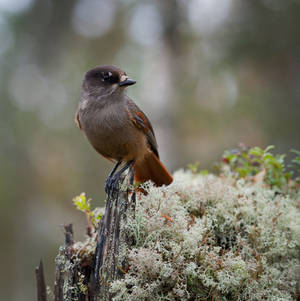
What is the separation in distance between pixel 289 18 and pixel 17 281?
952cm

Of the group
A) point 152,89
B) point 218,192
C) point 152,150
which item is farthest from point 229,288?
point 152,89

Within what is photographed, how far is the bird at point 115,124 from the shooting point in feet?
10.8

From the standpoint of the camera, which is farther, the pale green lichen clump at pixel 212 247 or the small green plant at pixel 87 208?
the small green plant at pixel 87 208

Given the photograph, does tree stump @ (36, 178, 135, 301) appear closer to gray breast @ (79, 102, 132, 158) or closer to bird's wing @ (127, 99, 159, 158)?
gray breast @ (79, 102, 132, 158)

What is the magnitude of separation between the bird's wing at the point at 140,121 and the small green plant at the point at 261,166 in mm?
791

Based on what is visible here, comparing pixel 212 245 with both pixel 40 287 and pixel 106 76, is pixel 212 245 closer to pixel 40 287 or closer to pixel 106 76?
pixel 40 287

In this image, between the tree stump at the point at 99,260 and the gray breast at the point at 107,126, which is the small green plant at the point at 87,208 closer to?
the tree stump at the point at 99,260

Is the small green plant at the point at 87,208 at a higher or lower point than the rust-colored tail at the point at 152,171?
lower

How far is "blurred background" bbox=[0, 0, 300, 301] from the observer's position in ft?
24.0

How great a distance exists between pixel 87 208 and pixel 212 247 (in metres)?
1.08

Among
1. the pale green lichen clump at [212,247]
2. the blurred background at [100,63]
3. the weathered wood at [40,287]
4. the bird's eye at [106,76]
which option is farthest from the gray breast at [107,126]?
the blurred background at [100,63]

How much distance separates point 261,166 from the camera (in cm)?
361

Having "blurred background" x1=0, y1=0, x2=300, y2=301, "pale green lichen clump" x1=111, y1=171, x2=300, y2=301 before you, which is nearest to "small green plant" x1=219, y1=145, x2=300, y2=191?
"pale green lichen clump" x1=111, y1=171, x2=300, y2=301

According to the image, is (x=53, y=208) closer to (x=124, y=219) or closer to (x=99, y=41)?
(x=99, y=41)
